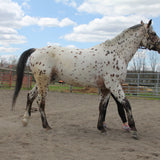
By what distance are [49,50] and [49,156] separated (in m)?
2.15

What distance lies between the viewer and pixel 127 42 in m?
3.94

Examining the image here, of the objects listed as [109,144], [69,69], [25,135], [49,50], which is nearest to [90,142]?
[109,144]

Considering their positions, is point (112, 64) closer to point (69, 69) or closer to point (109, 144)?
point (69, 69)

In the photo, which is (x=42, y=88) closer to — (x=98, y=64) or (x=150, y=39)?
(x=98, y=64)

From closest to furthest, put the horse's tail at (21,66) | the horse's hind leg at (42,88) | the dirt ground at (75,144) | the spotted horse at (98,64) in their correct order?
1. the dirt ground at (75,144)
2. the spotted horse at (98,64)
3. the horse's hind leg at (42,88)
4. the horse's tail at (21,66)

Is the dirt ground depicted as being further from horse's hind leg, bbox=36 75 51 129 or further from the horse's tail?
the horse's tail

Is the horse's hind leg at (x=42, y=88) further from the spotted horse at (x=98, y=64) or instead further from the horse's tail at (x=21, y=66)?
the horse's tail at (x=21, y=66)

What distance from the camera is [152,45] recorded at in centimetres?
396

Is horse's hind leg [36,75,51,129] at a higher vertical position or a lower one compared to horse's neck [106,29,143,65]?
lower

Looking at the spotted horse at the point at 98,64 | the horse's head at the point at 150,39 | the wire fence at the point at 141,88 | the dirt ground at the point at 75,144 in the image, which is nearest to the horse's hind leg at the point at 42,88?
the spotted horse at the point at 98,64

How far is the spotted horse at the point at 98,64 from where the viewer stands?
366cm

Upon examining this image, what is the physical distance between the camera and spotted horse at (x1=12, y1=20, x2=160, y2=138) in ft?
12.0

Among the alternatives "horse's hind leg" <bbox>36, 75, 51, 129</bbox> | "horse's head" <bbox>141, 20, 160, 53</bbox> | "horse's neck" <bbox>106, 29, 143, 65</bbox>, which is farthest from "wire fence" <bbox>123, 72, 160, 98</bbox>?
"horse's hind leg" <bbox>36, 75, 51, 129</bbox>

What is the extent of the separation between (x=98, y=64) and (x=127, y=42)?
31.8 inches
